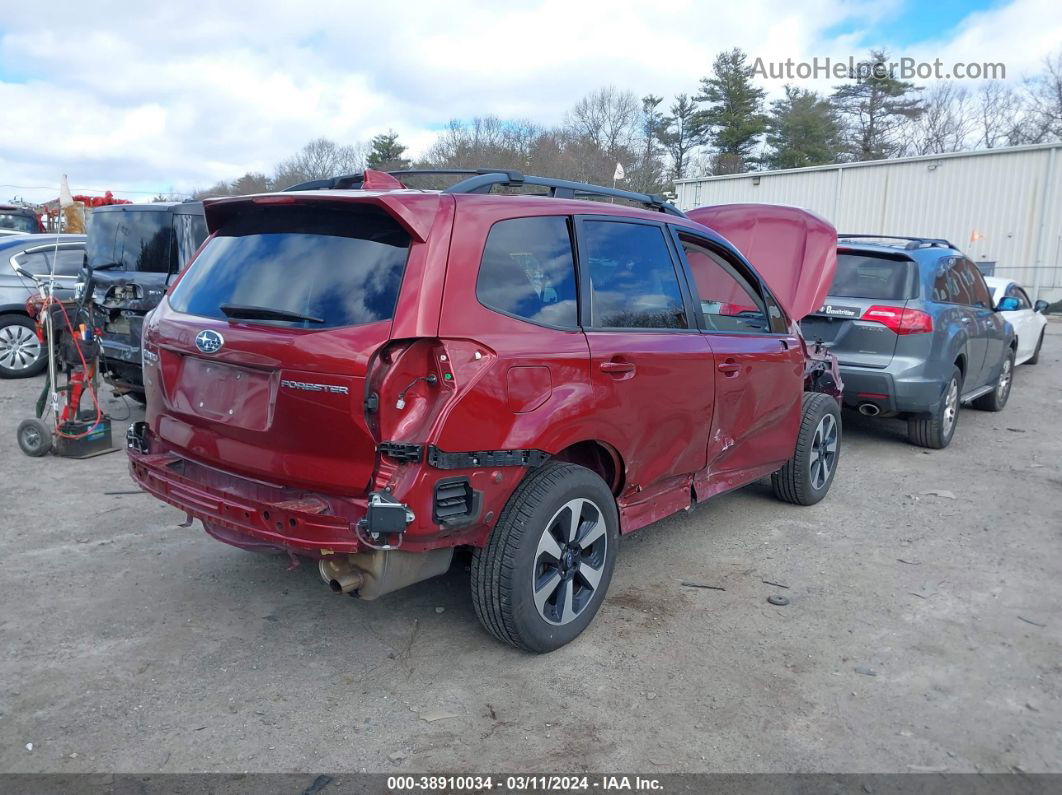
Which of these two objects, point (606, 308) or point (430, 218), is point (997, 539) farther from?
point (430, 218)

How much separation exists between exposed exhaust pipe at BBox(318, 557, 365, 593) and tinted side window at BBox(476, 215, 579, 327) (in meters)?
1.14

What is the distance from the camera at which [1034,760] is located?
291 cm

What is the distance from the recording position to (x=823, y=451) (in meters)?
5.77

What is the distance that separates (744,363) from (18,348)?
892 centimetres

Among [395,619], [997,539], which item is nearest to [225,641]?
[395,619]

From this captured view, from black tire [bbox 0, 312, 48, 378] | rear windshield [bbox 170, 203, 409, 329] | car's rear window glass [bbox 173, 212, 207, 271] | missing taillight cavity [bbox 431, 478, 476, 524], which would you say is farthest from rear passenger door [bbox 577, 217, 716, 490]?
black tire [bbox 0, 312, 48, 378]

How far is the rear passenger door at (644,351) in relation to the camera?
3635mm

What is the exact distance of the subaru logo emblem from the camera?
3268 mm

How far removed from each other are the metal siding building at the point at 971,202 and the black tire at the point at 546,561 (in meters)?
18.2

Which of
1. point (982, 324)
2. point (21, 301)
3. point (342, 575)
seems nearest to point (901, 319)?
point (982, 324)

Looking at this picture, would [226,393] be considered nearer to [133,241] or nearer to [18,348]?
[133,241]

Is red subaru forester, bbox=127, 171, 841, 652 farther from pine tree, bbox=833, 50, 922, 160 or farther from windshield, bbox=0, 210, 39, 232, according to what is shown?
pine tree, bbox=833, 50, 922, 160

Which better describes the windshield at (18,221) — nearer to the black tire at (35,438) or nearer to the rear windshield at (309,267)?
the black tire at (35,438)

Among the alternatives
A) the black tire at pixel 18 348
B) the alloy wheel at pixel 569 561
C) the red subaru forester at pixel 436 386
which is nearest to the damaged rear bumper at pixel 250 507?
the red subaru forester at pixel 436 386
